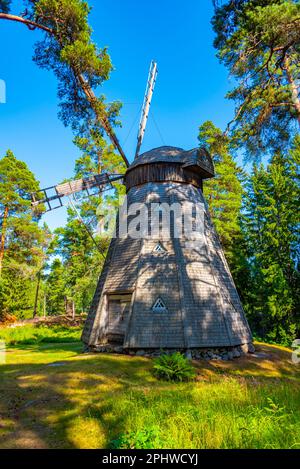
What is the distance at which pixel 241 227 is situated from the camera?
25.7 metres

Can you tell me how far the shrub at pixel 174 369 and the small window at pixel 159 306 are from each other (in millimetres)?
2551

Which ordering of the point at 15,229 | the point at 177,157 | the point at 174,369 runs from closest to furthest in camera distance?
the point at 174,369, the point at 177,157, the point at 15,229

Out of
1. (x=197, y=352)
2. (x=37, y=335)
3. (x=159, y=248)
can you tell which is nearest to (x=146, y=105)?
(x=159, y=248)

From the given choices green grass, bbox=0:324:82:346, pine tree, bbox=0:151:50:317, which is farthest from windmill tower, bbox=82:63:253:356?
pine tree, bbox=0:151:50:317

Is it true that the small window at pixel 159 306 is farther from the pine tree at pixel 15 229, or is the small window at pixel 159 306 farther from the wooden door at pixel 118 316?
the pine tree at pixel 15 229

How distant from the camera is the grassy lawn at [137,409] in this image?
4.67 meters

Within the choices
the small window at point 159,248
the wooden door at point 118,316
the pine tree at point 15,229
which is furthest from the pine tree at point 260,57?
the pine tree at point 15,229

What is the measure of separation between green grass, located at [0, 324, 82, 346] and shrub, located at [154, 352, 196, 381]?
14.9 metres

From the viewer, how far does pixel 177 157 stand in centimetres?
1520

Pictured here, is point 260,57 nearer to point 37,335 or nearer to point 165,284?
point 165,284

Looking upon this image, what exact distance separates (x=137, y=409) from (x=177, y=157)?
12.4 meters

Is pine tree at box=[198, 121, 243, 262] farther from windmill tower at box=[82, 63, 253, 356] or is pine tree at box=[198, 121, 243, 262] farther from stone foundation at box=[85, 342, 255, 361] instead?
stone foundation at box=[85, 342, 255, 361]

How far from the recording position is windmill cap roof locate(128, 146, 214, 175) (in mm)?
14844
